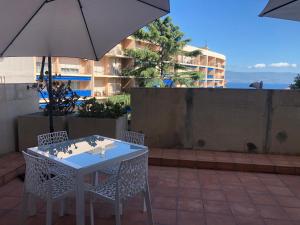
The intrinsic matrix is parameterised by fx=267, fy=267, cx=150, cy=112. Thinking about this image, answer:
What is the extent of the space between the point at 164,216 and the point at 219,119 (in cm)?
225

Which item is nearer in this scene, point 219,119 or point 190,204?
point 190,204

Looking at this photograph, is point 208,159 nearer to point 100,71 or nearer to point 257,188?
point 257,188

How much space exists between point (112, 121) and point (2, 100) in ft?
5.37

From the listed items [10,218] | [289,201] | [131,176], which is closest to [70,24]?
[131,176]

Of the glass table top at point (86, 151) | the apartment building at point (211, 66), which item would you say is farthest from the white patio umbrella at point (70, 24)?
the apartment building at point (211, 66)

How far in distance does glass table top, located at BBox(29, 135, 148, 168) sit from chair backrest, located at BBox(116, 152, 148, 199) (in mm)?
231

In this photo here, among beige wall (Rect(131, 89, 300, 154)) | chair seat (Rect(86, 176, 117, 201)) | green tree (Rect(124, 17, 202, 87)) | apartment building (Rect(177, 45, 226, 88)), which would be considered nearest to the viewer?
chair seat (Rect(86, 176, 117, 201))

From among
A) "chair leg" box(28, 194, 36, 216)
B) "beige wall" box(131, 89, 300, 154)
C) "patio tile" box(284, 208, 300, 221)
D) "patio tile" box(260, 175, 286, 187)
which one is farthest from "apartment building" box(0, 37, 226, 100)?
"chair leg" box(28, 194, 36, 216)

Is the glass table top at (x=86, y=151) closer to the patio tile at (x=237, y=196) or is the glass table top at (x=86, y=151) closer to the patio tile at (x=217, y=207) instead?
the patio tile at (x=217, y=207)

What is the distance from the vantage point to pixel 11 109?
4137mm

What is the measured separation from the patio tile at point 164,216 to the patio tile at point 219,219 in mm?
324

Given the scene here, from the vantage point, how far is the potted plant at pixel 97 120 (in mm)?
3997

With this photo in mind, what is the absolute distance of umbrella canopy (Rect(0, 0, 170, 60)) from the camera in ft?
7.96

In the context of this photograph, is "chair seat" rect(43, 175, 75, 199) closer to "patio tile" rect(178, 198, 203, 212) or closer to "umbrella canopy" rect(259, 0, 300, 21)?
"patio tile" rect(178, 198, 203, 212)
